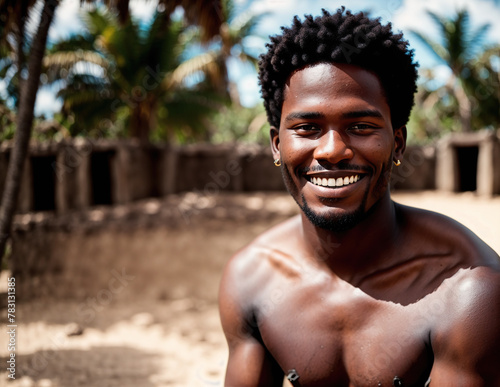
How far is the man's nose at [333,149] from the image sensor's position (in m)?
1.40

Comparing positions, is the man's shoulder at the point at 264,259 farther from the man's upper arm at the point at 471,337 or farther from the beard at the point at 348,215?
the man's upper arm at the point at 471,337

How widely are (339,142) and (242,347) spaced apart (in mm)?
785

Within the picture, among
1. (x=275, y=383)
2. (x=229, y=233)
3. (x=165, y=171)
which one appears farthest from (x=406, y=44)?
(x=165, y=171)

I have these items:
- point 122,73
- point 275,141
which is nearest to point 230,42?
point 122,73

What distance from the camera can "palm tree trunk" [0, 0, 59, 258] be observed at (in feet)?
17.3

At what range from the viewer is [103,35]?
10.2 meters

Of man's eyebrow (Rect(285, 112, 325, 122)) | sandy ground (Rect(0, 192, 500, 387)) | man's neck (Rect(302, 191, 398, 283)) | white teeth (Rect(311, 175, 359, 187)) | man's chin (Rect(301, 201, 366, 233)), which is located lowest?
sandy ground (Rect(0, 192, 500, 387))

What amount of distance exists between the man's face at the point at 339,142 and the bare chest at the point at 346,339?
300 millimetres

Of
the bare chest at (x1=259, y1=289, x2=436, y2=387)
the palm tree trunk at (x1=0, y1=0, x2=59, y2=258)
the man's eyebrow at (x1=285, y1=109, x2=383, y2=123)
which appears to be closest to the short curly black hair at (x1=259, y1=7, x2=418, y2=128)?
the man's eyebrow at (x1=285, y1=109, x2=383, y2=123)

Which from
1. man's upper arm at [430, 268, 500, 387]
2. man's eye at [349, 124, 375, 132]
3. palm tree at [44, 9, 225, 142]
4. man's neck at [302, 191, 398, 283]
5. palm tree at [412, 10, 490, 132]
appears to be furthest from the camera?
palm tree at [412, 10, 490, 132]

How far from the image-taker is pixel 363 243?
61.3 inches

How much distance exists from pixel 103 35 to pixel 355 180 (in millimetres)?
10001

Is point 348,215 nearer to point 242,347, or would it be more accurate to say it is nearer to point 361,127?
point 361,127

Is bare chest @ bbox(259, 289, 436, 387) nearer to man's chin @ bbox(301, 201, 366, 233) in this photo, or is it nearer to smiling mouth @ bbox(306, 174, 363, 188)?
man's chin @ bbox(301, 201, 366, 233)
